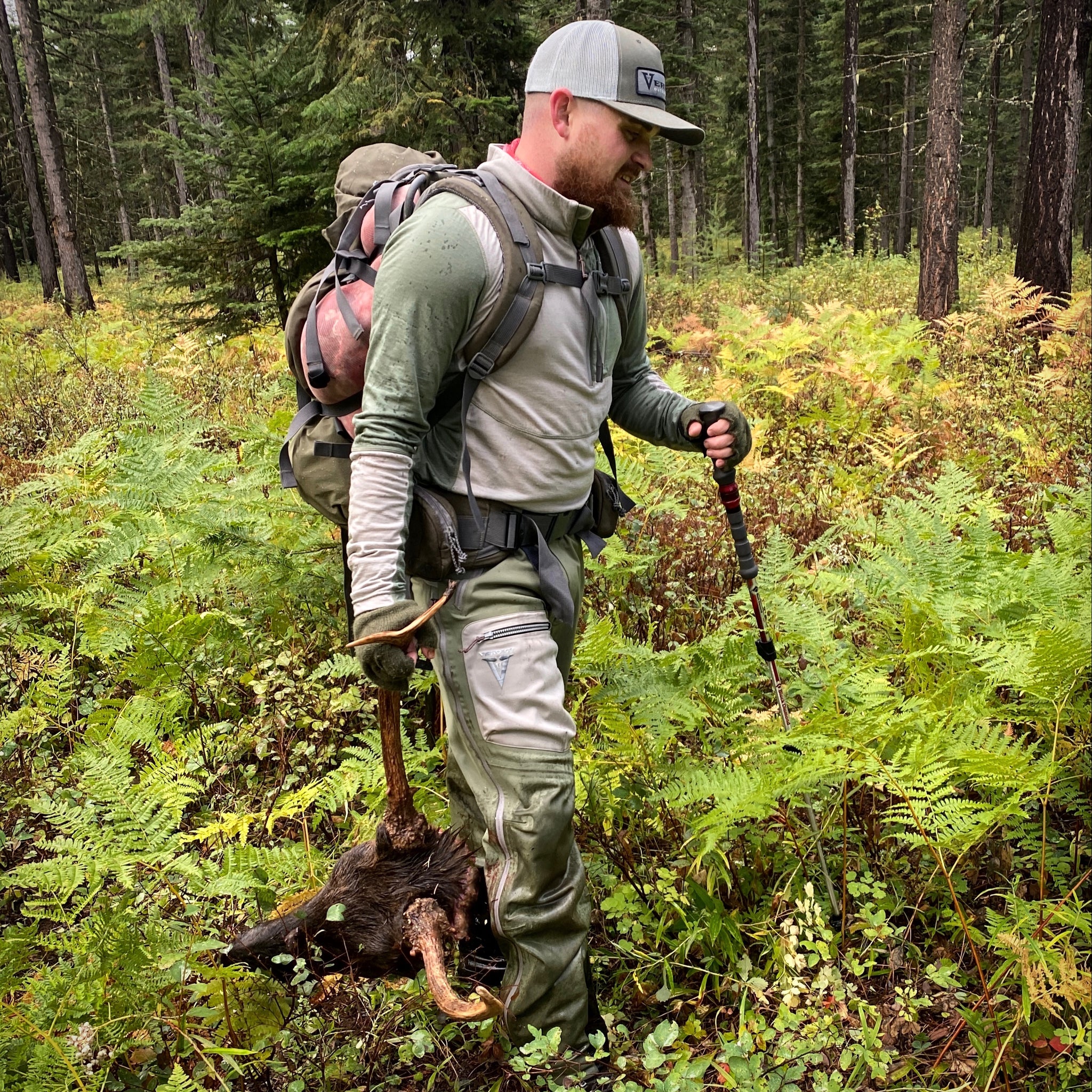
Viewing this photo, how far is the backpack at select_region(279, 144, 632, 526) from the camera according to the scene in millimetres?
2369

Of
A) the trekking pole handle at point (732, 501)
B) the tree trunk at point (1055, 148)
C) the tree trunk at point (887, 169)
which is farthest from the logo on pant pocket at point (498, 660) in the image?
the tree trunk at point (887, 169)

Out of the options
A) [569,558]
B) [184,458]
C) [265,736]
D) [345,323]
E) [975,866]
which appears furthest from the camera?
[184,458]

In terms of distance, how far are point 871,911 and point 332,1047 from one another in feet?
5.84

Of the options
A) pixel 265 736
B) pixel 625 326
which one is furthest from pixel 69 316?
pixel 625 326

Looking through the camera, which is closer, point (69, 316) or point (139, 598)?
point (139, 598)

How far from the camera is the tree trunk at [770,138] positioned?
35406mm

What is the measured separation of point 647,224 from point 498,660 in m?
28.9

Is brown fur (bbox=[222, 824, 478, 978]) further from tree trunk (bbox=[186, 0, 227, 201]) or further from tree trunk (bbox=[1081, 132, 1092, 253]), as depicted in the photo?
tree trunk (bbox=[1081, 132, 1092, 253])

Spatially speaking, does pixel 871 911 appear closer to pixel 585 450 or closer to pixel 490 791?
pixel 490 791

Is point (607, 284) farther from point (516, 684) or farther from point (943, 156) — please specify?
point (943, 156)

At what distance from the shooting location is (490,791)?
2457 mm

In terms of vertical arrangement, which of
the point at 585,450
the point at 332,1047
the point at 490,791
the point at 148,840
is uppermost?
the point at 585,450

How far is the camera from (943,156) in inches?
456

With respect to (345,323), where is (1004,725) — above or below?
below
